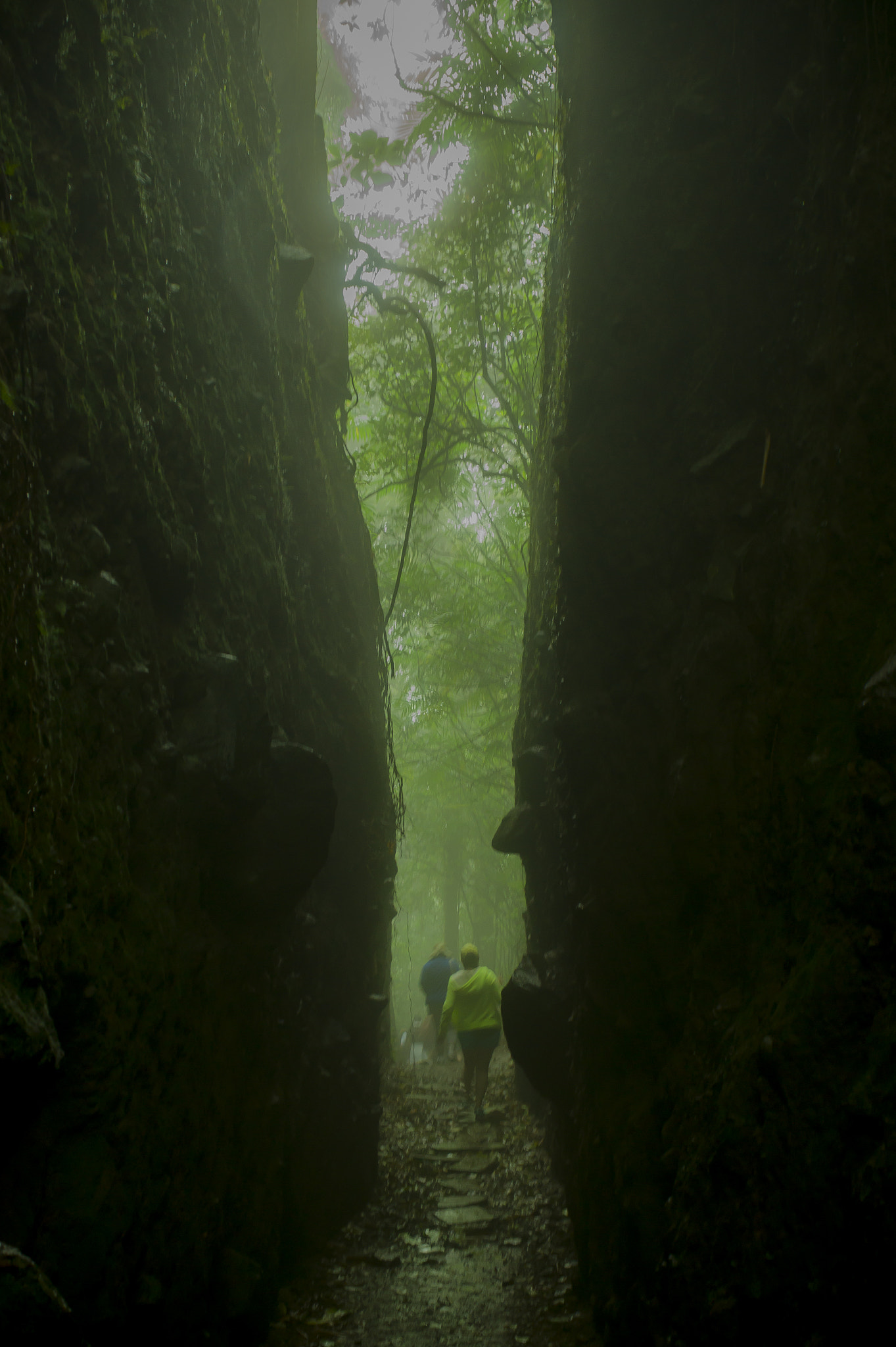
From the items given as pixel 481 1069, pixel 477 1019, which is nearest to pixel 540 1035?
pixel 477 1019

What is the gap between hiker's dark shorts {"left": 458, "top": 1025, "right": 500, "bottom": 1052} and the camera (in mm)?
9750

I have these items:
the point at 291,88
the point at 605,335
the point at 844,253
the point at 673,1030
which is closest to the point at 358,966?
the point at 673,1030

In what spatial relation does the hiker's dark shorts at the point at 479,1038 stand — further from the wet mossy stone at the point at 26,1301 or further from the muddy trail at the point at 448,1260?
the wet mossy stone at the point at 26,1301

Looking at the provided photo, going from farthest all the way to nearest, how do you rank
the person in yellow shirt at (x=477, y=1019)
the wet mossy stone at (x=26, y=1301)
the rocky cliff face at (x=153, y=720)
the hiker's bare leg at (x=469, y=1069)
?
the hiker's bare leg at (x=469, y=1069), the person in yellow shirt at (x=477, y=1019), the rocky cliff face at (x=153, y=720), the wet mossy stone at (x=26, y=1301)

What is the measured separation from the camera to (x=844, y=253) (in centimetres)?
369

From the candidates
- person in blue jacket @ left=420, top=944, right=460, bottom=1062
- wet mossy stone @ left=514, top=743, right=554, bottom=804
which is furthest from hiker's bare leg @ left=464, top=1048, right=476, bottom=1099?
person in blue jacket @ left=420, top=944, right=460, bottom=1062

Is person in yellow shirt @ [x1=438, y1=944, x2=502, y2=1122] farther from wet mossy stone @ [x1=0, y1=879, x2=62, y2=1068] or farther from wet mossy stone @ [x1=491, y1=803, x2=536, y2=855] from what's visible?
wet mossy stone @ [x1=0, y1=879, x2=62, y2=1068]

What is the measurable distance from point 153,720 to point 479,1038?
25.0 feet

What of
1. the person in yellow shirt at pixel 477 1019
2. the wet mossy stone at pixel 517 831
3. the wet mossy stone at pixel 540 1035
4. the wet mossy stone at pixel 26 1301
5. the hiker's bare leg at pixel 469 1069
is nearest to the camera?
the wet mossy stone at pixel 26 1301

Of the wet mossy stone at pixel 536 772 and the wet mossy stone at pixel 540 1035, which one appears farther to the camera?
the wet mossy stone at pixel 536 772

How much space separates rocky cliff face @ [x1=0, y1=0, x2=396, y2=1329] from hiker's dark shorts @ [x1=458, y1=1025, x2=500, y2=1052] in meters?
2.91

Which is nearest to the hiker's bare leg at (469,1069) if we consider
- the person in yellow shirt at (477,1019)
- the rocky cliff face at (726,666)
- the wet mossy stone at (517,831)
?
the person in yellow shirt at (477,1019)

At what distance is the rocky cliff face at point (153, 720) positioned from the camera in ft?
8.64

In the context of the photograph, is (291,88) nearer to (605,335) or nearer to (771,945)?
(605,335)
